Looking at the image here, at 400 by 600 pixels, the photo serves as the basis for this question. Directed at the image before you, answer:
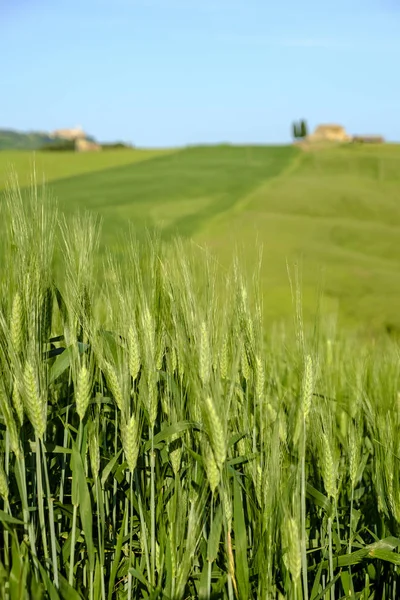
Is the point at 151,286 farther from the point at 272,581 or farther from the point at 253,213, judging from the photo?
the point at 253,213

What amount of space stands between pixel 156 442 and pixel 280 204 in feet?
35.9

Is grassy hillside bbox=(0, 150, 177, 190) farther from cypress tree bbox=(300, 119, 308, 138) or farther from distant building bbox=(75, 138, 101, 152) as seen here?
cypress tree bbox=(300, 119, 308, 138)

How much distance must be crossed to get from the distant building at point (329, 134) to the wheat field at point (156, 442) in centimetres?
1605

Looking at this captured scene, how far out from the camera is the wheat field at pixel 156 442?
1138mm

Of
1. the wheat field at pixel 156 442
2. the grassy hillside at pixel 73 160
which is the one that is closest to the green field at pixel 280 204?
the grassy hillside at pixel 73 160

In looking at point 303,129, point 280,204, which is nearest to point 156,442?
point 280,204

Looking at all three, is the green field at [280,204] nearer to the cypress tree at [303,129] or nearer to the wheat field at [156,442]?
the cypress tree at [303,129]

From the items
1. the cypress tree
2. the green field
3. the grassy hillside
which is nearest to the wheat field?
the green field

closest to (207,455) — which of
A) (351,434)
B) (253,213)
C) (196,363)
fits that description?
(196,363)

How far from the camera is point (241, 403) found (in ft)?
4.83

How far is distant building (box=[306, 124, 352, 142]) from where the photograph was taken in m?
17.0

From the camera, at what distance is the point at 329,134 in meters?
17.8

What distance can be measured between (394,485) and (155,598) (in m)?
0.52

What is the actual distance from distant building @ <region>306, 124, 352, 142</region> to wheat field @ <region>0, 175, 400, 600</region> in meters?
16.1
